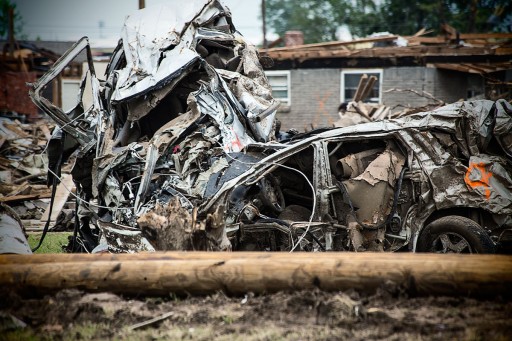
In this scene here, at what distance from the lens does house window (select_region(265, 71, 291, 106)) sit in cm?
2448

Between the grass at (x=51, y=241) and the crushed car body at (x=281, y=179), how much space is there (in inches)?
34.7

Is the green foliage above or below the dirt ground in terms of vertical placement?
above

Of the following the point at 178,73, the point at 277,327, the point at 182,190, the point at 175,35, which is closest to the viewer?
the point at 277,327

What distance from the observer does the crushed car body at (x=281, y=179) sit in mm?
7000

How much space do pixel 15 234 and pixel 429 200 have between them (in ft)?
16.8

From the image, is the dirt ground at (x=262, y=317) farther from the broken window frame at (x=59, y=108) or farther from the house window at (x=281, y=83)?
the house window at (x=281, y=83)

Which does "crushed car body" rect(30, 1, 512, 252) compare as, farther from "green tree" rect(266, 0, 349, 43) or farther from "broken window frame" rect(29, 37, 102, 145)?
"green tree" rect(266, 0, 349, 43)

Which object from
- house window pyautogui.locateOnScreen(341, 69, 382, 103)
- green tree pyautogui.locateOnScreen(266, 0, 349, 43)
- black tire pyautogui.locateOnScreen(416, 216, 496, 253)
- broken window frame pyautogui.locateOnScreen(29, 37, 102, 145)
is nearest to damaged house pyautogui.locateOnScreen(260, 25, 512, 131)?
house window pyautogui.locateOnScreen(341, 69, 382, 103)

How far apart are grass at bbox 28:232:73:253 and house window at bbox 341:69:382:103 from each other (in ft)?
46.4

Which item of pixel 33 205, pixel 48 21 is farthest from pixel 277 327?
pixel 48 21

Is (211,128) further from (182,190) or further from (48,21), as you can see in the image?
(48,21)

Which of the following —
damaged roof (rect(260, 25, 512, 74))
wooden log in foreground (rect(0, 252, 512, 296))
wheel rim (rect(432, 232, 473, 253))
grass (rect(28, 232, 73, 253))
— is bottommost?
grass (rect(28, 232, 73, 253))

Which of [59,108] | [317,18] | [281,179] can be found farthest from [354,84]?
[317,18]

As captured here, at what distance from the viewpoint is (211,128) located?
8797 mm
